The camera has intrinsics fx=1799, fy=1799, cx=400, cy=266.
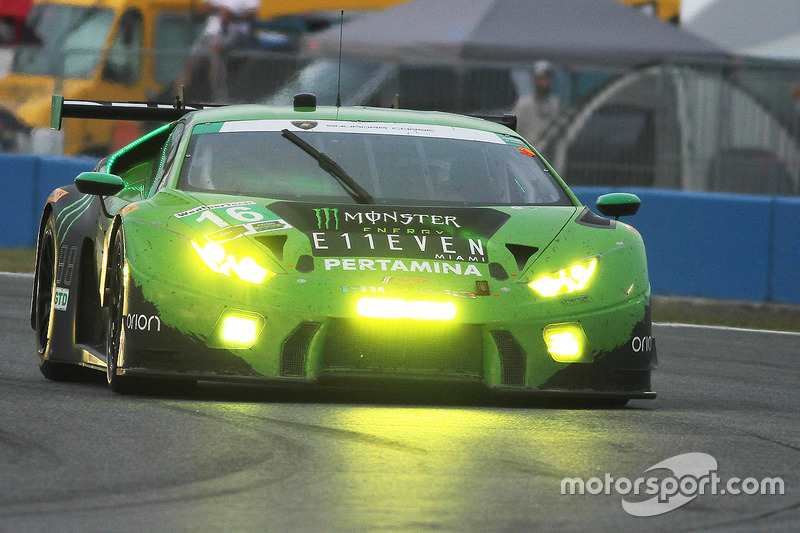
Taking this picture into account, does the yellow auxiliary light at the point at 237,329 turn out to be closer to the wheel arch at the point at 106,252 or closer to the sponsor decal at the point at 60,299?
the wheel arch at the point at 106,252

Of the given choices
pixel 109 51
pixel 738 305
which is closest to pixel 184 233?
pixel 738 305

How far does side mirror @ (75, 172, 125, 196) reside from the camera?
755 cm

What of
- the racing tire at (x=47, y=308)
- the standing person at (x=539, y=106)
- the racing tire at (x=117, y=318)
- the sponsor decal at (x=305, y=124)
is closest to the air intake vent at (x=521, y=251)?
the sponsor decal at (x=305, y=124)

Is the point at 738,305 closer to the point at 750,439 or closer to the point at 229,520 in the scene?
the point at 750,439

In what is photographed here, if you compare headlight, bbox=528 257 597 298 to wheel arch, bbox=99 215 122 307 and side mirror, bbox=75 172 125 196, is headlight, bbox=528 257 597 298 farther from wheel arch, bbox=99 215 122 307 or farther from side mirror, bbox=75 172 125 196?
side mirror, bbox=75 172 125 196

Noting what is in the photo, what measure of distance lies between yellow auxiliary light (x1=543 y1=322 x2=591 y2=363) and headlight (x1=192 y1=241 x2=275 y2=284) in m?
1.09

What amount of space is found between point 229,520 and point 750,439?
2530 mm

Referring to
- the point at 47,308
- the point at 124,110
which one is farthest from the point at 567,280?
the point at 124,110

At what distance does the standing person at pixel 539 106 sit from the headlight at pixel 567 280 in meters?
11.3

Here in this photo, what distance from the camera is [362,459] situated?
18.1ft

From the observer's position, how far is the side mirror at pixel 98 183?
7555 mm

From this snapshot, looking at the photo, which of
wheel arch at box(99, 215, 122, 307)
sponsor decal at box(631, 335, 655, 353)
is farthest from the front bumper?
wheel arch at box(99, 215, 122, 307)

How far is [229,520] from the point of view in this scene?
14.9 ft

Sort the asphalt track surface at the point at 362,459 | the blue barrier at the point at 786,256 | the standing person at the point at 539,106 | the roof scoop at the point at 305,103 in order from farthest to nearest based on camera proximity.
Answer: the standing person at the point at 539,106 < the blue barrier at the point at 786,256 < the roof scoop at the point at 305,103 < the asphalt track surface at the point at 362,459
